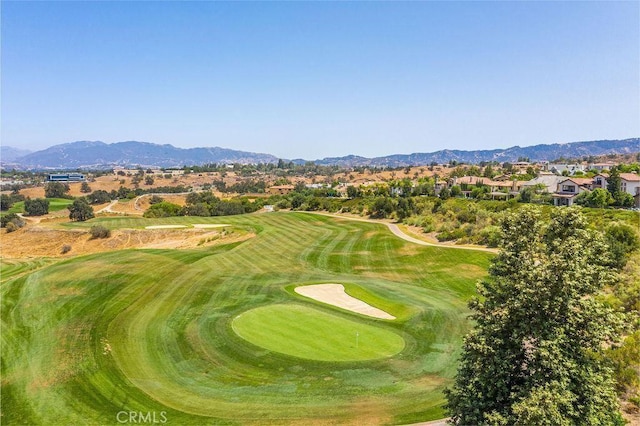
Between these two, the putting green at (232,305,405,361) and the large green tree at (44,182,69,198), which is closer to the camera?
the putting green at (232,305,405,361)

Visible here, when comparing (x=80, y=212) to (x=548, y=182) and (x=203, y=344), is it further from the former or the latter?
(x=548, y=182)

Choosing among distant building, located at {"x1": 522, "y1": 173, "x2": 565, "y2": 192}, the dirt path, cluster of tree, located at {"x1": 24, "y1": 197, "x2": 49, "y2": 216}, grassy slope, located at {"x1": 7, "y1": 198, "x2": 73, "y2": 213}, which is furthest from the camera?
grassy slope, located at {"x1": 7, "y1": 198, "x2": 73, "y2": 213}

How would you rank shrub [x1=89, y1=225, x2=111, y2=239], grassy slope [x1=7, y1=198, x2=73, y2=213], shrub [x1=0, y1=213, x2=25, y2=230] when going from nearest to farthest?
shrub [x1=89, y1=225, x2=111, y2=239], shrub [x1=0, y1=213, x2=25, y2=230], grassy slope [x1=7, y1=198, x2=73, y2=213]

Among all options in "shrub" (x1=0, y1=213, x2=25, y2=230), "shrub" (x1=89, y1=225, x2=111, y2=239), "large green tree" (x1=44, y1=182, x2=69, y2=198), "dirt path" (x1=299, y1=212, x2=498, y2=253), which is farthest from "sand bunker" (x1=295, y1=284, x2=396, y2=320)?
"large green tree" (x1=44, y1=182, x2=69, y2=198)

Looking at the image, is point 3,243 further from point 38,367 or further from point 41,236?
point 38,367

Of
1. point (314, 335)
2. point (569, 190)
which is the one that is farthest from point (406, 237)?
point (569, 190)

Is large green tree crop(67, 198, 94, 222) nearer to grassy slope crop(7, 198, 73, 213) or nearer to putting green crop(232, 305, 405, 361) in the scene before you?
grassy slope crop(7, 198, 73, 213)

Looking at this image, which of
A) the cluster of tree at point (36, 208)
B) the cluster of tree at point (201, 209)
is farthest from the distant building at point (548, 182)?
the cluster of tree at point (36, 208)
